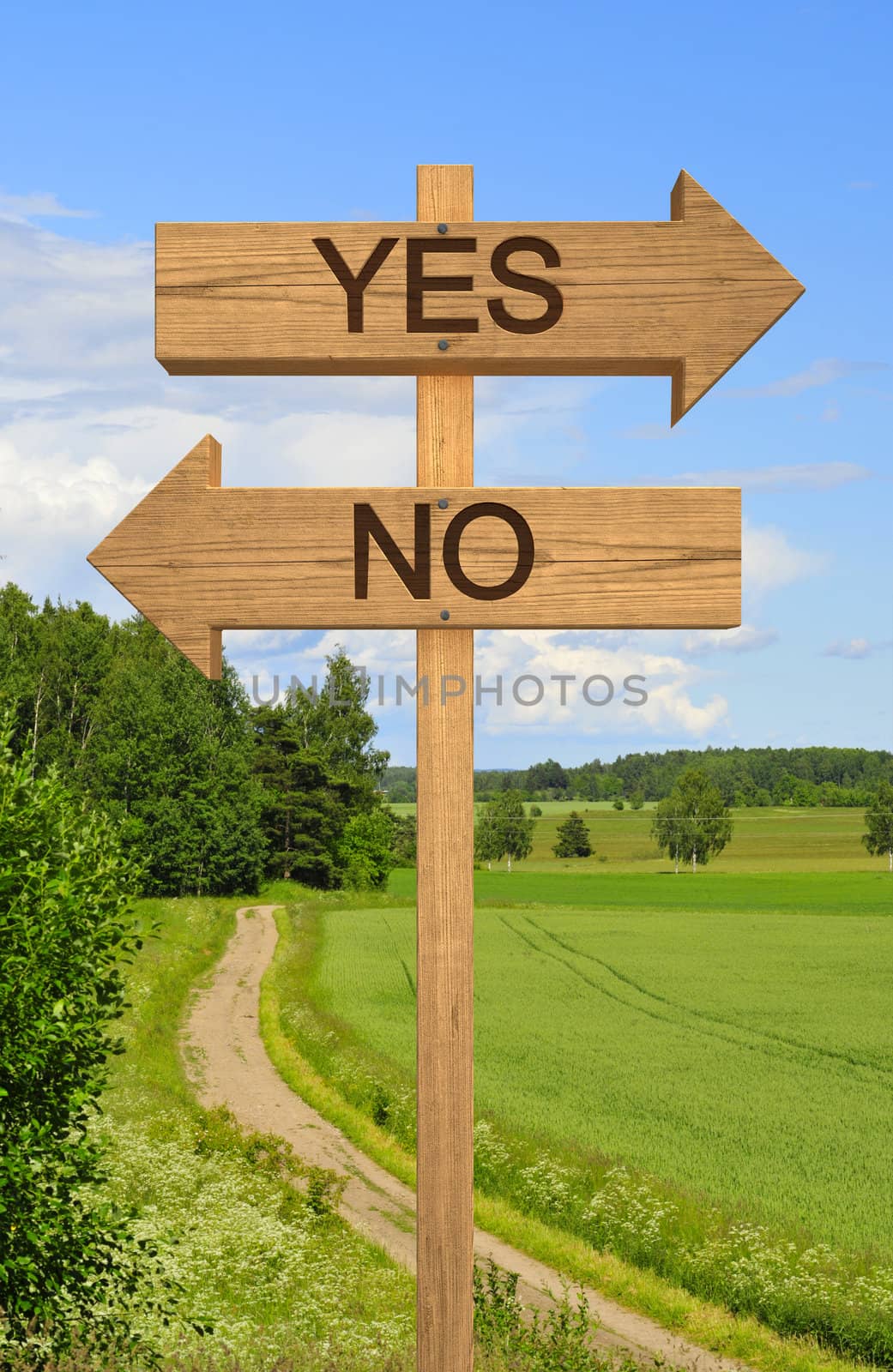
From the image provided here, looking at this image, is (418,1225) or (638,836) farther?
(638,836)

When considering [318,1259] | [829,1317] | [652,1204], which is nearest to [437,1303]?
[318,1259]

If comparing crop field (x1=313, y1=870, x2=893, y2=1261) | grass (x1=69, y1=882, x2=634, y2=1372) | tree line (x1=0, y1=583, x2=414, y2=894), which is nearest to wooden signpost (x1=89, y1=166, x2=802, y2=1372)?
grass (x1=69, y1=882, x2=634, y2=1372)

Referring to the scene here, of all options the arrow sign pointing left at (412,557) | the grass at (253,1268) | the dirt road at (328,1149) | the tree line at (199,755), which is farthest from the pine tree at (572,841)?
the arrow sign pointing left at (412,557)

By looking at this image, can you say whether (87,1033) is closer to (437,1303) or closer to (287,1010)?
(437,1303)

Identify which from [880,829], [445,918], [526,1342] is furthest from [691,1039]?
[880,829]

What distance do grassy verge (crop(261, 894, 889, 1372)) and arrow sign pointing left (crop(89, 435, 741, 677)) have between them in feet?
33.7

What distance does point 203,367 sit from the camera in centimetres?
531

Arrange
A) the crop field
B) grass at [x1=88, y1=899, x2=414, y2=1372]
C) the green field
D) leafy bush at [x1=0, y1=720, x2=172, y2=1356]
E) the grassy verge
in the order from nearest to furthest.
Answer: leafy bush at [x1=0, y1=720, x2=172, y2=1356] < grass at [x1=88, y1=899, x2=414, y2=1372] < the grassy verge < the crop field < the green field

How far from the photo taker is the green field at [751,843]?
4252 inches

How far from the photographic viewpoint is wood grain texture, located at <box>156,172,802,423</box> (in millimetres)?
5066

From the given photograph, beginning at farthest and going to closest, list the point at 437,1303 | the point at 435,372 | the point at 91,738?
the point at 91,738
the point at 435,372
the point at 437,1303

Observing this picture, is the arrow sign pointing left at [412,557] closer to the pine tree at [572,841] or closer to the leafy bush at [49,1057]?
the leafy bush at [49,1057]

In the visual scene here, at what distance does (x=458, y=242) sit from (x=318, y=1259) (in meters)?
11.6

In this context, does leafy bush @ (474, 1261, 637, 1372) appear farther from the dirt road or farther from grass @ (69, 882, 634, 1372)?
the dirt road
